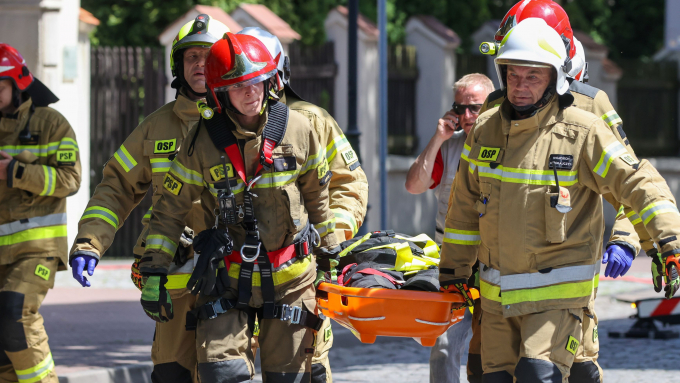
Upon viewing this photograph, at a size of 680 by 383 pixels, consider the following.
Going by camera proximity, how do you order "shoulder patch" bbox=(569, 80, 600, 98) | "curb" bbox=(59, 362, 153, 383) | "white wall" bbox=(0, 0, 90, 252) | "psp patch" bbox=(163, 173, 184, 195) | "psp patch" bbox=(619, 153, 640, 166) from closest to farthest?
"psp patch" bbox=(619, 153, 640, 166), "psp patch" bbox=(163, 173, 184, 195), "shoulder patch" bbox=(569, 80, 600, 98), "curb" bbox=(59, 362, 153, 383), "white wall" bbox=(0, 0, 90, 252)

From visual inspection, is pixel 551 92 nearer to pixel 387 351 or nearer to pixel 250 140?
pixel 250 140

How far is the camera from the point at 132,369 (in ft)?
23.5

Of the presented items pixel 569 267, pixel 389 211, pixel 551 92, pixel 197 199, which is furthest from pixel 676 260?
pixel 389 211

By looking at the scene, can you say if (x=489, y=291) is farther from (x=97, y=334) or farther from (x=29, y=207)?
(x=97, y=334)

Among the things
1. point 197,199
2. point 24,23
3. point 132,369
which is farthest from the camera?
point 24,23

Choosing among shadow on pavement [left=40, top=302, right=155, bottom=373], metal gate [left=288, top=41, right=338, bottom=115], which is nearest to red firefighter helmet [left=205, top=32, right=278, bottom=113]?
shadow on pavement [left=40, top=302, right=155, bottom=373]

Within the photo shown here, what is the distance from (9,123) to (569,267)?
349cm

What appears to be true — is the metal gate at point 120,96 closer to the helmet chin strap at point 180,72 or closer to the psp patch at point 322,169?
the helmet chin strap at point 180,72

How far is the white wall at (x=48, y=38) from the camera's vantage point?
12203mm

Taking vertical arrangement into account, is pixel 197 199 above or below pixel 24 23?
below

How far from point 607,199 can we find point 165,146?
2293 millimetres

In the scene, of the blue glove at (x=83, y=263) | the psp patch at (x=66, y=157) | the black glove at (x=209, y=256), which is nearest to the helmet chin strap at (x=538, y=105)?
the black glove at (x=209, y=256)

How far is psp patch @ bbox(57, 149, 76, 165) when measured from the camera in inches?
235

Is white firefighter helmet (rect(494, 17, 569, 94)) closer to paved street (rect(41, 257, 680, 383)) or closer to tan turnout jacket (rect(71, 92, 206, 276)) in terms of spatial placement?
tan turnout jacket (rect(71, 92, 206, 276))
